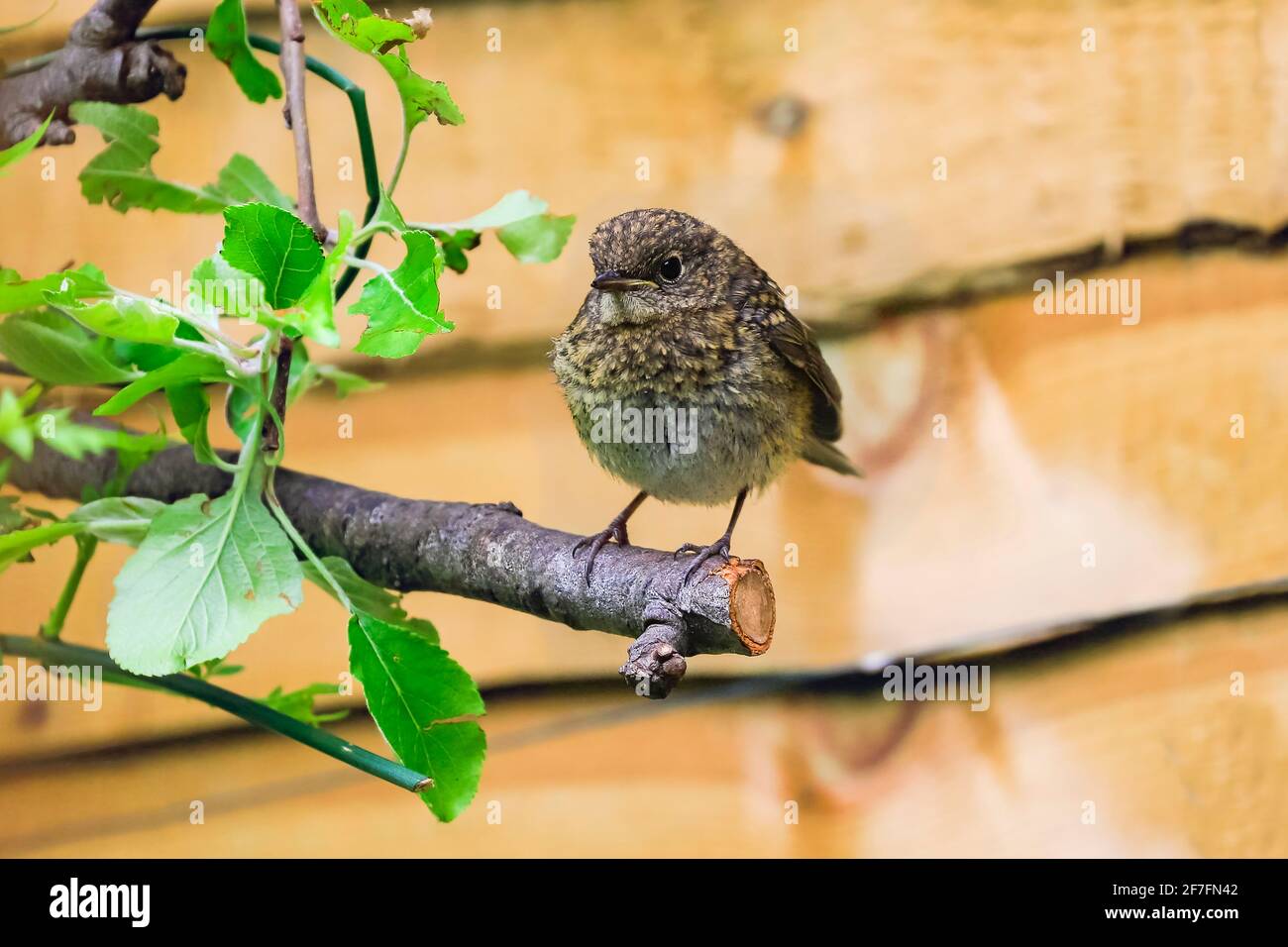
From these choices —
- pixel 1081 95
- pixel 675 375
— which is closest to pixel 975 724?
pixel 675 375

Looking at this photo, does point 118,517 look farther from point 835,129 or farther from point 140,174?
point 835,129

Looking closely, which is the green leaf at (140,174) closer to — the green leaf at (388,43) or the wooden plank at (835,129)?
the green leaf at (388,43)

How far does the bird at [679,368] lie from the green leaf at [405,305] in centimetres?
70

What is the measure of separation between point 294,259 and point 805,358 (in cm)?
99

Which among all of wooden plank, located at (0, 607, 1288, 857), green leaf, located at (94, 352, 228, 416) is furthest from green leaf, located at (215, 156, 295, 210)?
wooden plank, located at (0, 607, 1288, 857)


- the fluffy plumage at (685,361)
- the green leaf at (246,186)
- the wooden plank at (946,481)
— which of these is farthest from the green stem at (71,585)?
the wooden plank at (946,481)

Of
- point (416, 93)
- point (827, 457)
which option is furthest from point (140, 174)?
point (827, 457)

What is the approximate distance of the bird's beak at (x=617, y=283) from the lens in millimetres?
1655

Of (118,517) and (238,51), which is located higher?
(238,51)

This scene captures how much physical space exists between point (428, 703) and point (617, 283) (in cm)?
75

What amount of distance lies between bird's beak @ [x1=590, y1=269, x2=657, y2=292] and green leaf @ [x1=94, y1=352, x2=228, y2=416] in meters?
0.65

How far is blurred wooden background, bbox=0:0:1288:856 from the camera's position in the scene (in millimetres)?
2186

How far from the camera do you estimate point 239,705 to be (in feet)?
3.88

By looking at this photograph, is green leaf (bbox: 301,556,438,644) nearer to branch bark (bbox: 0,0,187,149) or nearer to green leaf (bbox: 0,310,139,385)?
green leaf (bbox: 0,310,139,385)
